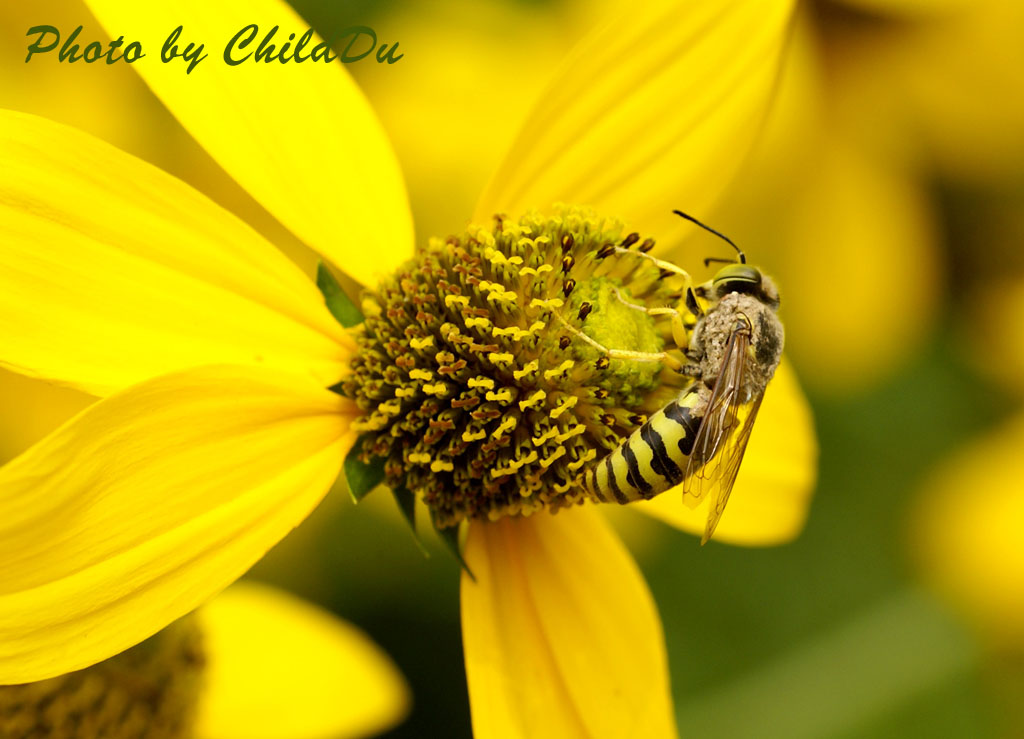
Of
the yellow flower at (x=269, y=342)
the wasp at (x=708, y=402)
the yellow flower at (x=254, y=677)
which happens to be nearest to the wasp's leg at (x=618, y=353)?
the wasp at (x=708, y=402)

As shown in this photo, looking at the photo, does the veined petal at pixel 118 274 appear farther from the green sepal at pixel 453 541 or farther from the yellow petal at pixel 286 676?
the yellow petal at pixel 286 676

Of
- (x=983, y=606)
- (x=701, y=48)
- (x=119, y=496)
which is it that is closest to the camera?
(x=119, y=496)

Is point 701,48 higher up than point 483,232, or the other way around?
point 701,48

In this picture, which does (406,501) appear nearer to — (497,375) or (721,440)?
(497,375)

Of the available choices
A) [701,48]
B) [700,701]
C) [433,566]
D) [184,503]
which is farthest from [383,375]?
[700,701]

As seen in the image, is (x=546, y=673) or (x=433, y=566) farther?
(x=433, y=566)

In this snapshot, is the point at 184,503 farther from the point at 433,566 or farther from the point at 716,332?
the point at 433,566

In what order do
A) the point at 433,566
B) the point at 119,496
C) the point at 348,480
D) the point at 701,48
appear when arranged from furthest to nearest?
1. the point at 433,566
2. the point at 701,48
3. the point at 348,480
4. the point at 119,496

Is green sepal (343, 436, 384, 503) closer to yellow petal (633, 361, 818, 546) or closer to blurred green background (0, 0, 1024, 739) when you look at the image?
yellow petal (633, 361, 818, 546)
